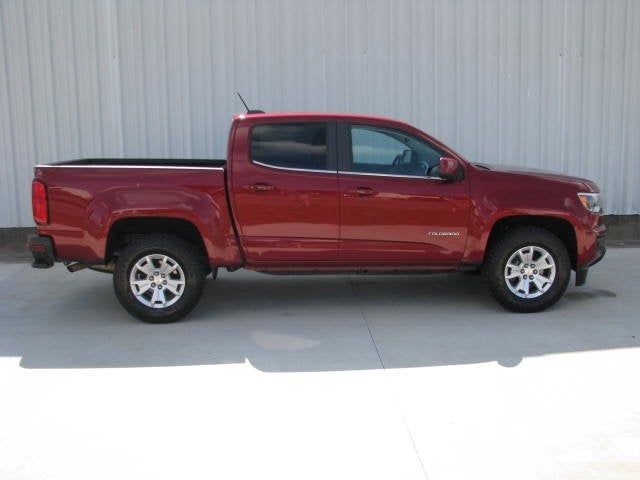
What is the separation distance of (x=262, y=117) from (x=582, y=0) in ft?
19.8

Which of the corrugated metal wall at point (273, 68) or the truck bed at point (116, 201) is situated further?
the corrugated metal wall at point (273, 68)

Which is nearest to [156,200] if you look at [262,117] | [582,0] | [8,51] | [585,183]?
[262,117]

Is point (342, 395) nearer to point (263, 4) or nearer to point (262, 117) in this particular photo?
point (262, 117)

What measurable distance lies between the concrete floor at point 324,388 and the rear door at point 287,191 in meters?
0.73

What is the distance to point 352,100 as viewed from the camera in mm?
9930

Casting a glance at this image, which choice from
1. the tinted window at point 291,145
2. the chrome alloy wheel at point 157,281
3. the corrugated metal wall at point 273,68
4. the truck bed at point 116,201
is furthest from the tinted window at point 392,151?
the corrugated metal wall at point 273,68

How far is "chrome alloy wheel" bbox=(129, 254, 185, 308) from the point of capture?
21.3ft

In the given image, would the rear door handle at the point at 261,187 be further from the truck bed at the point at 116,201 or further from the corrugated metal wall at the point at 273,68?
the corrugated metal wall at the point at 273,68

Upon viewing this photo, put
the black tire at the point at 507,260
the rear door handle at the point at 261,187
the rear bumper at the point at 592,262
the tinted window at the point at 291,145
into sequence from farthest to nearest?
the rear bumper at the point at 592,262 → the black tire at the point at 507,260 → the tinted window at the point at 291,145 → the rear door handle at the point at 261,187

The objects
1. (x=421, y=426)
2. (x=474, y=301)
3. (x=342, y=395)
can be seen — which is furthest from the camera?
(x=474, y=301)

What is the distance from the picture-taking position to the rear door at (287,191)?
6.46 meters

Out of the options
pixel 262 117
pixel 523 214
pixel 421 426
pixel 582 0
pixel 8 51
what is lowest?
pixel 421 426

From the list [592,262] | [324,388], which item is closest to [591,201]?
[592,262]

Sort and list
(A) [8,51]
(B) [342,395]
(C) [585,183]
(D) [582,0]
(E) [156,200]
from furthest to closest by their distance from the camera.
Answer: (D) [582,0]
(A) [8,51]
(C) [585,183]
(E) [156,200]
(B) [342,395]
